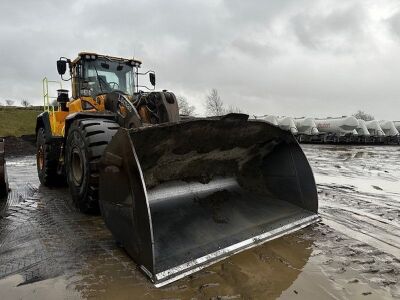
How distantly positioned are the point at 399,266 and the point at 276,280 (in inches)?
46.8

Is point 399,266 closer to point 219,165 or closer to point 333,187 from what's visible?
point 219,165

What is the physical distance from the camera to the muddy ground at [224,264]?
2768mm

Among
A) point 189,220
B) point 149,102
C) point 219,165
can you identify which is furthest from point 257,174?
point 149,102

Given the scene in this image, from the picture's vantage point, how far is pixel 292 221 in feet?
13.9

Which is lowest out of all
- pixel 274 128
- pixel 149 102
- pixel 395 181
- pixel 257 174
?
pixel 395 181

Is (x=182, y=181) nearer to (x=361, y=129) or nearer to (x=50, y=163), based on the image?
(x=50, y=163)

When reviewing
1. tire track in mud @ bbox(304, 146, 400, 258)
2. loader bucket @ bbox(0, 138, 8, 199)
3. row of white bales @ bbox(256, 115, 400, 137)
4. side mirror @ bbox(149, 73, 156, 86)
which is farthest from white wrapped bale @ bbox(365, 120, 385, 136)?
loader bucket @ bbox(0, 138, 8, 199)

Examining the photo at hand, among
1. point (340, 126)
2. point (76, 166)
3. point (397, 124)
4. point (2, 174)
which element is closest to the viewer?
point (76, 166)

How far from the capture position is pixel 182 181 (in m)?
4.29

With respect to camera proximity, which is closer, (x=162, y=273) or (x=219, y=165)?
(x=162, y=273)

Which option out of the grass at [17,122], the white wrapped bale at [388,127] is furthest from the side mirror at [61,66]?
the white wrapped bale at [388,127]

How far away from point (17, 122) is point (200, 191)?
27.5 metres

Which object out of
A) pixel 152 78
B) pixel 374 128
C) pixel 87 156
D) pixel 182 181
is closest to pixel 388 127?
pixel 374 128

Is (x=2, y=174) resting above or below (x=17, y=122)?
below
